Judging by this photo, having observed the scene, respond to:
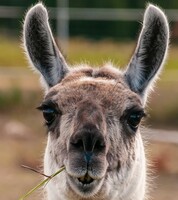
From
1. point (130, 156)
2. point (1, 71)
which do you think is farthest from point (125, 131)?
point (1, 71)

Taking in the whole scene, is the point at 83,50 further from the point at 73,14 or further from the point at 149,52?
the point at 149,52

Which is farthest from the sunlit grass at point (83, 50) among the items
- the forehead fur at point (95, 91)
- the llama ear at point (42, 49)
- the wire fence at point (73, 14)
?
the forehead fur at point (95, 91)

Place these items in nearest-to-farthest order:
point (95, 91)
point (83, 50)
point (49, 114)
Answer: point (95, 91), point (49, 114), point (83, 50)

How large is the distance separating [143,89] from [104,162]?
1.36m

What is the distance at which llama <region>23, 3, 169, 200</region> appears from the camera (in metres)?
7.10

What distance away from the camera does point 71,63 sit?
1098 cm

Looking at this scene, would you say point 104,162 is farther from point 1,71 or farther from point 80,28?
point 80,28

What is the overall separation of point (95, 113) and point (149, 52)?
49.0 inches

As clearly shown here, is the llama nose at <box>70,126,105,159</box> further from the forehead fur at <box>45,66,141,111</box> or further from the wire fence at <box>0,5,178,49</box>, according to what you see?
the wire fence at <box>0,5,178,49</box>

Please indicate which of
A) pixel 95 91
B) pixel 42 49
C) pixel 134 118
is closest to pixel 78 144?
pixel 95 91

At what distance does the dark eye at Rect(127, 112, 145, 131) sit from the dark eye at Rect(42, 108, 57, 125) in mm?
580

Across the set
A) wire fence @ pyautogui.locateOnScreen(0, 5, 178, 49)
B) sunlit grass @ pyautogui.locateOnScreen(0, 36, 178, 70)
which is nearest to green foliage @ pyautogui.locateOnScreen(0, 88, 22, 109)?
sunlit grass @ pyautogui.locateOnScreen(0, 36, 178, 70)

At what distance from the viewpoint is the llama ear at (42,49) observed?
8.38 meters

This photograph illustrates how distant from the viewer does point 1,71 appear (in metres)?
27.1
